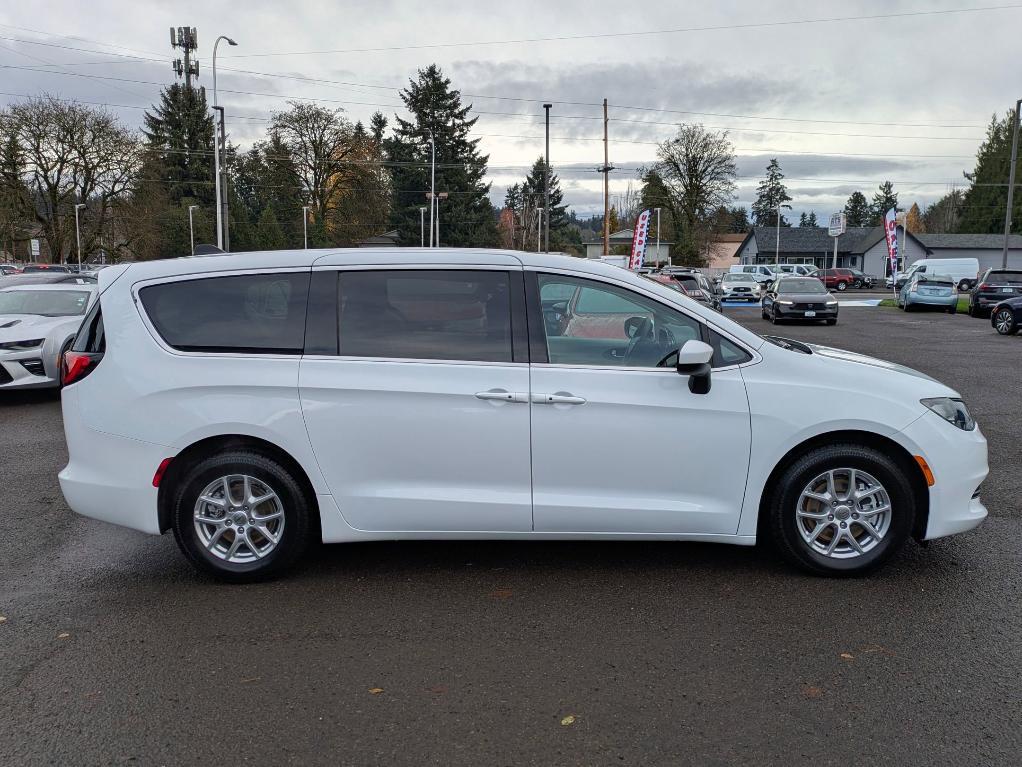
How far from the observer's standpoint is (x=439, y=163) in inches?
2950

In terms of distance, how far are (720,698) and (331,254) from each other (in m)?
3.01

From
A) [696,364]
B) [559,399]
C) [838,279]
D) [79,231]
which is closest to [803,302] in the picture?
[696,364]

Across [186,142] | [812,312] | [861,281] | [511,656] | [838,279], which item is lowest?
[511,656]

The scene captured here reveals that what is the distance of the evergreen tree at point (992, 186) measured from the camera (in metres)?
89.4

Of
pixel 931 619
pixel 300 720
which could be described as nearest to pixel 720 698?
pixel 931 619

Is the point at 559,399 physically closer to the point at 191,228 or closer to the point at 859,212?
the point at 191,228

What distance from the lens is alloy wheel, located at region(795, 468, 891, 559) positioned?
14.5 ft

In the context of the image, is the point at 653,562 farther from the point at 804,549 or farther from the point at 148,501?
the point at 148,501

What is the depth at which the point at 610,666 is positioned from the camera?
11.8 feet

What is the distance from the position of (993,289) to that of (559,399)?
30.1m

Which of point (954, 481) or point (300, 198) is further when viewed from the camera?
point (300, 198)

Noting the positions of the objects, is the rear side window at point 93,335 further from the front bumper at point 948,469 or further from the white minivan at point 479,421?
the front bumper at point 948,469

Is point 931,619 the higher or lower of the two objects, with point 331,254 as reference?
lower

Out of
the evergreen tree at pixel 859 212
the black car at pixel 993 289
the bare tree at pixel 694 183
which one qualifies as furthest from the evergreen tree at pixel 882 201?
the black car at pixel 993 289
